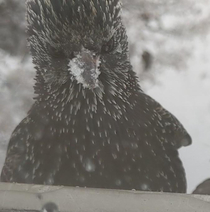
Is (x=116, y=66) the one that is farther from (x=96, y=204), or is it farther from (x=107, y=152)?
(x=96, y=204)

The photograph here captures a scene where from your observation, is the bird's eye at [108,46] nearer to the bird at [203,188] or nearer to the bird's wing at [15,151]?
the bird's wing at [15,151]

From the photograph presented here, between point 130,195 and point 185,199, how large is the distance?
14cm

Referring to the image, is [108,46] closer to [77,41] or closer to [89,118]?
[77,41]

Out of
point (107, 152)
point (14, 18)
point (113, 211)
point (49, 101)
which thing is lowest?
point (113, 211)

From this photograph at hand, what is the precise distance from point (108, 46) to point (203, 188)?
48 cm

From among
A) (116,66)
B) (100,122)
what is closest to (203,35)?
(116,66)

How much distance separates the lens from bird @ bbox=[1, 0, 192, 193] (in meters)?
1.06

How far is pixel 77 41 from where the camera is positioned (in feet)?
3.40

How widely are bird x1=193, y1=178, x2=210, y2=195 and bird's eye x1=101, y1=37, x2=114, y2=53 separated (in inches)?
18.3

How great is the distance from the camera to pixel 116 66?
3.82ft

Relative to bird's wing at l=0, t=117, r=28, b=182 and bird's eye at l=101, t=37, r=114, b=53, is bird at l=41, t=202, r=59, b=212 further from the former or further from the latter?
bird's eye at l=101, t=37, r=114, b=53

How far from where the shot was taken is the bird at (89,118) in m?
1.06

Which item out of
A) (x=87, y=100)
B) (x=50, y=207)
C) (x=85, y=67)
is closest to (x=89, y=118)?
(x=87, y=100)

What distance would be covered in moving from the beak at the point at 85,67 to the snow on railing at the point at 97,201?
30cm
